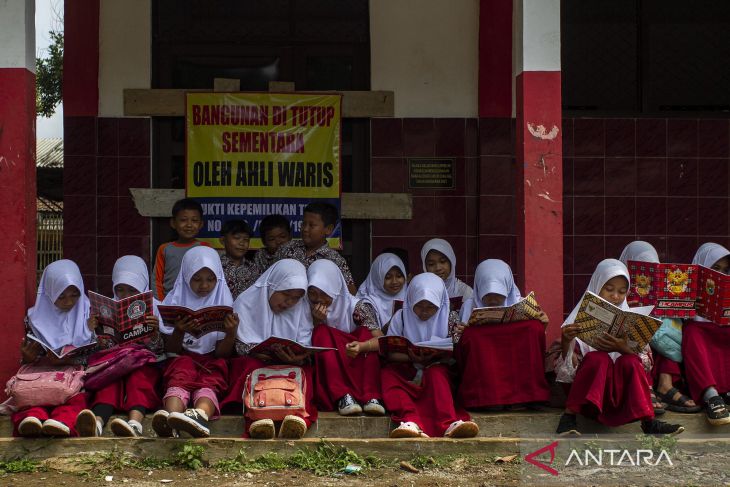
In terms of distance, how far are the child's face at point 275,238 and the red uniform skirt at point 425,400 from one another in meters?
1.49

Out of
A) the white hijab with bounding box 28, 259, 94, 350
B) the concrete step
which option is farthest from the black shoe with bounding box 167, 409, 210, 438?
the white hijab with bounding box 28, 259, 94, 350

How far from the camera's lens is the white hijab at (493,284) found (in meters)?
6.07

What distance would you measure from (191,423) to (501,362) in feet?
6.25

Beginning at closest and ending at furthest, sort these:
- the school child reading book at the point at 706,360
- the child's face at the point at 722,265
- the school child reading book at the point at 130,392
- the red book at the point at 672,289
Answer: the school child reading book at the point at 130,392
the school child reading book at the point at 706,360
the red book at the point at 672,289
the child's face at the point at 722,265

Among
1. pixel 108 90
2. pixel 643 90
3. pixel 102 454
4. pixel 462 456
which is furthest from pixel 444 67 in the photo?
pixel 102 454

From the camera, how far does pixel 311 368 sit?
606 cm

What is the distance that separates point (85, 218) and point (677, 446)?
17.1ft

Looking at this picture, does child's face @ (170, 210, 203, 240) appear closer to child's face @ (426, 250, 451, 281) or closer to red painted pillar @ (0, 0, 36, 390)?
red painted pillar @ (0, 0, 36, 390)

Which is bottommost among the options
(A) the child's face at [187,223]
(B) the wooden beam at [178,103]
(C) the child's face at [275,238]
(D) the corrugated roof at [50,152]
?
(C) the child's face at [275,238]

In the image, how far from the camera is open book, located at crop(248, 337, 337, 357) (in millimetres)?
5695

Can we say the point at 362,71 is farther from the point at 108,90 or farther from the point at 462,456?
the point at 462,456

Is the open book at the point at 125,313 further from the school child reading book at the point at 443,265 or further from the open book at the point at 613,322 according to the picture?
the open book at the point at 613,322

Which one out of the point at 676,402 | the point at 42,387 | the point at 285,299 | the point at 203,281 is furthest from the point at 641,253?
the point at 42,387

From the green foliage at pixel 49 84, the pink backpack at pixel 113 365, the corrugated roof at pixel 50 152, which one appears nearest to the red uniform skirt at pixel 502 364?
the pink backpack at pixel 113 365
